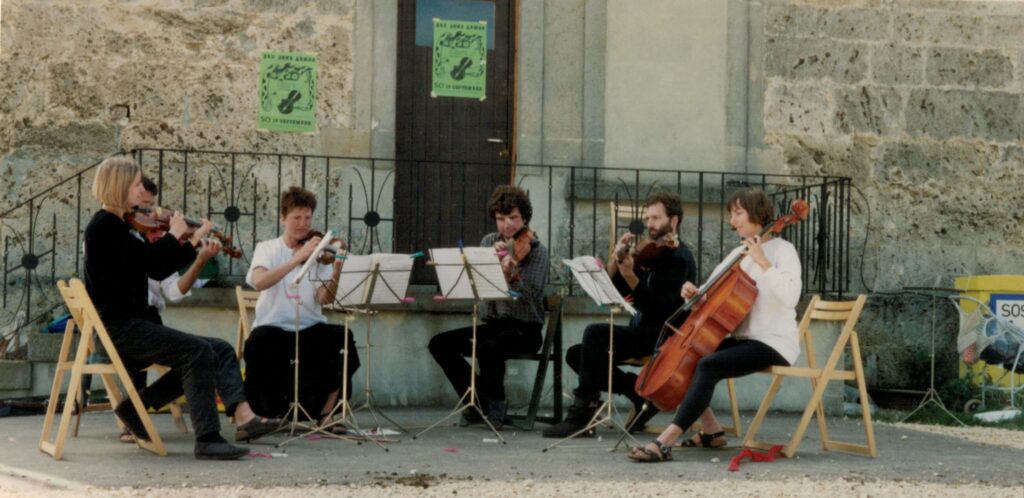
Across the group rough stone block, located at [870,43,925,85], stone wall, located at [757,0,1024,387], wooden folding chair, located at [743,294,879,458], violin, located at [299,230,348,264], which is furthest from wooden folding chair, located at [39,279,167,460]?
rough stone block, located at [870,43,925,85]

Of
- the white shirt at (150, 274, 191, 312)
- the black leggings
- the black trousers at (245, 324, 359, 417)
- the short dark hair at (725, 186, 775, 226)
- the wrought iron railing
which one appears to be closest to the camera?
the black leggings

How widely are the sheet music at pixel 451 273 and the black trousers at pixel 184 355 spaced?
4.39 feet

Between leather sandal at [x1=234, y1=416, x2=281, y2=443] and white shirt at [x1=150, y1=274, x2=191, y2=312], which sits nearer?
leather sandal at [x1=234, y1=416, x2=281, y2=443]

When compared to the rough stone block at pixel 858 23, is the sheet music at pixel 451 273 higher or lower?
lower

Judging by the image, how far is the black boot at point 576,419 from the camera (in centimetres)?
775

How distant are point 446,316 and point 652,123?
8.04ft

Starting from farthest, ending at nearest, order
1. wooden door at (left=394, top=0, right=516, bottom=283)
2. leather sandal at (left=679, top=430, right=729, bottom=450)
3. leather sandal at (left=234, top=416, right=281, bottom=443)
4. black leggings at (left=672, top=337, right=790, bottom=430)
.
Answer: wooden door at (left=394, top=0, right=516, bottom=283)
leather sandal at (left=679, top=430, right=729, bottom=450)
leather sandal at (left=234, top=416, right=281, bottom=443)
black leggings at (left=672, top=337, right=790, bottom=430)

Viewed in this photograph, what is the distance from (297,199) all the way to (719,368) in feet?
7.78

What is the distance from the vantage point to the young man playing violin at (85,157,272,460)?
21.7ft

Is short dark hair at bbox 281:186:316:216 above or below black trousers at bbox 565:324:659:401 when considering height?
above

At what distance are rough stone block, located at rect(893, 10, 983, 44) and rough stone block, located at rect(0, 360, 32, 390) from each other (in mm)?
6834

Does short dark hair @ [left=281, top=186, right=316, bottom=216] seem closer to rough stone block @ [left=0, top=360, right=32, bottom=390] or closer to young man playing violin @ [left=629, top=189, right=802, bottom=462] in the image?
young man playing violin @ [left=629, top=189, right=802, bottom=462]

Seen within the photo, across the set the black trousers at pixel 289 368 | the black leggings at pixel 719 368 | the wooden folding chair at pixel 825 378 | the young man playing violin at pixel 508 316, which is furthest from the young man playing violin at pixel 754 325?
the black trousers at pixel 289 368

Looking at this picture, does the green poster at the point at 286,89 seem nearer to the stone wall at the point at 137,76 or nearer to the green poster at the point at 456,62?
the stone wall at the point at 137,76
